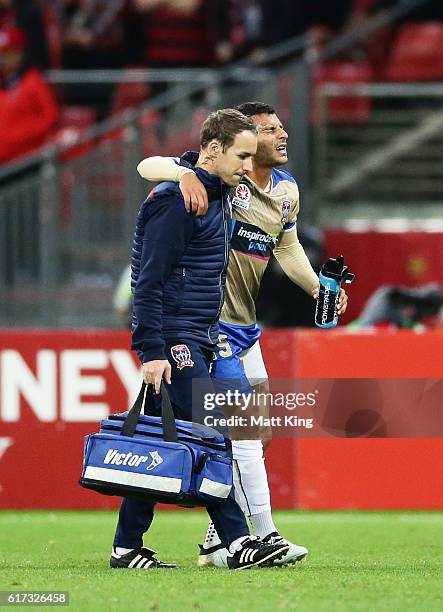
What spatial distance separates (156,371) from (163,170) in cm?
95

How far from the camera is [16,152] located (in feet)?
47.4

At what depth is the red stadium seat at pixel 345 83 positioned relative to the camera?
14.4 metres

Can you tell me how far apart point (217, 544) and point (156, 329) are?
1.31 metres

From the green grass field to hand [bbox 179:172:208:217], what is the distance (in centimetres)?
162

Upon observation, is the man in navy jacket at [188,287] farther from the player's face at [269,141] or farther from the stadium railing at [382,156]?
the stadium railing at [382,156]

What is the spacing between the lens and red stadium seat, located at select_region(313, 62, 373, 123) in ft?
47.3

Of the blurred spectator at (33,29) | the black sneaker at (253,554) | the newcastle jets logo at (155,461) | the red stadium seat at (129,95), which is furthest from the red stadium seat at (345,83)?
the newcastle jets logo at (155,461)

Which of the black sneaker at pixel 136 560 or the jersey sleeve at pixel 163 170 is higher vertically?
the jersey sleeve at pixel 163 170

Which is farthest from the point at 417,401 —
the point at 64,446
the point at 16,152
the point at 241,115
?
the point at 16,152

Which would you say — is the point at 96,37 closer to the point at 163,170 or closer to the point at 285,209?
the point at 285,209

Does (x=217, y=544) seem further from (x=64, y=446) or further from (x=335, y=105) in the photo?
(x=335, y=105)

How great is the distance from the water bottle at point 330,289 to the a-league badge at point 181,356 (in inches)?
31.3

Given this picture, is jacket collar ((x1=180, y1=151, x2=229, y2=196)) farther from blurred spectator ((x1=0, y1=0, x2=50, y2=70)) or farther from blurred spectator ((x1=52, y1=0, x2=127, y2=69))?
blurred spectator ((x1=52, y1=0, x2=127, y2=69))

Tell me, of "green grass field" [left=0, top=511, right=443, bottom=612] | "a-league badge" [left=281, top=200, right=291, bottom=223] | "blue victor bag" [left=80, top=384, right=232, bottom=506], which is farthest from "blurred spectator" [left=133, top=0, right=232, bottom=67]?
"blue victor bag" [left=80, top=384, right=232, bottom=506]
